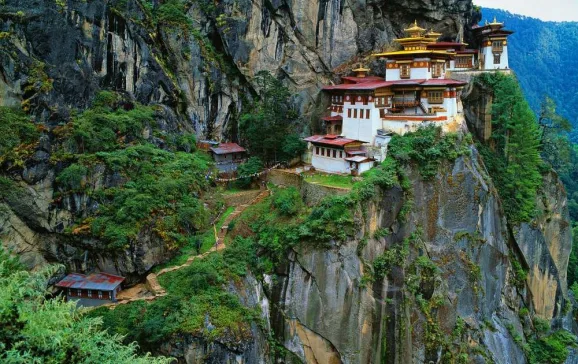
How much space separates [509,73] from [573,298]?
18.1m

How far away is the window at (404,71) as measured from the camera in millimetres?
34188

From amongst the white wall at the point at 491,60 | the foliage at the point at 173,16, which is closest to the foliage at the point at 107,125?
the foliage at the point at 173,16

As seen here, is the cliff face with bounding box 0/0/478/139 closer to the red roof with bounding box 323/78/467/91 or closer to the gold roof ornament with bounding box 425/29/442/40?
the gold roof ornament with bounding box 425/29/442/40

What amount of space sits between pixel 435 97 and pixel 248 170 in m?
12.1

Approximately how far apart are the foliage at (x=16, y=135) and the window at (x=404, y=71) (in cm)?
2137

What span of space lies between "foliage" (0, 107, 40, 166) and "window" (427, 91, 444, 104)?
2198cm

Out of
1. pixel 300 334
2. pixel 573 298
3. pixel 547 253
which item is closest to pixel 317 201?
pixel 300 334

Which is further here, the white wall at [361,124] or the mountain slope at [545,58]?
the mountain slope at [545,58]

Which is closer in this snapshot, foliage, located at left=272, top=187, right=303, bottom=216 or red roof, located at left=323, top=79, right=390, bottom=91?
foliage, located at left=272, top=187, right=303, bottom=216

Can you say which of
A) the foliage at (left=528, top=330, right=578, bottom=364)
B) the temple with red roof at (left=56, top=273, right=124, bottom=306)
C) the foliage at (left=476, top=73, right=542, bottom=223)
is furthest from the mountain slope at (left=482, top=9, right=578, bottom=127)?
the temple with red roof at (left=56, top=273, right=124, bottom=306)

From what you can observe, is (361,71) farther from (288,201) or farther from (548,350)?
(548,350)

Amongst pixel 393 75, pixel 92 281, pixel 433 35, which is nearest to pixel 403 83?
pixel 393 75

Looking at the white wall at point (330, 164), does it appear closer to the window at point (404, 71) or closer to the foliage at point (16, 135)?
the window at point (404, 71)

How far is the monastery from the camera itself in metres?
31.4
